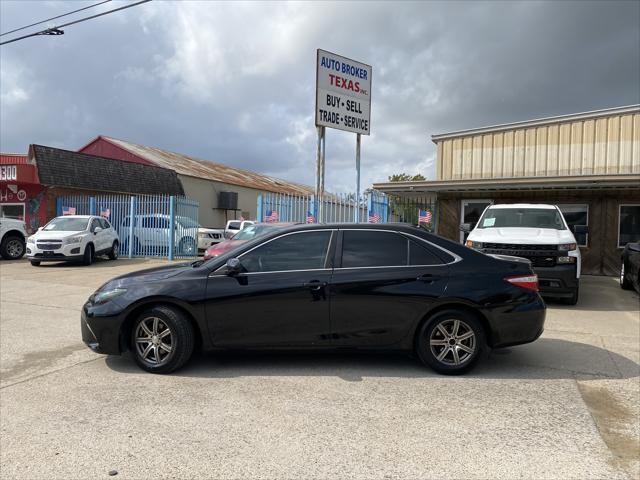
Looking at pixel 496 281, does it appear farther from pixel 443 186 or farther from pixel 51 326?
pixel 443 186

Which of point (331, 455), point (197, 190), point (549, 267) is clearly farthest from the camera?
point (197, 190)

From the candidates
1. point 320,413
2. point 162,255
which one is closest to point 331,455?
point 320,413

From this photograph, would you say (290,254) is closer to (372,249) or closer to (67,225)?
(372,249)

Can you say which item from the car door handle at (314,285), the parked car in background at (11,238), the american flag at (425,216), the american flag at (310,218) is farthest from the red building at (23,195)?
the car door handle at (314,285)

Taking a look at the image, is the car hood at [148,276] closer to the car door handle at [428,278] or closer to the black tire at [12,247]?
the car door handle at [428,278]

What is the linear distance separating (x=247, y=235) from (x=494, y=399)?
8.04m

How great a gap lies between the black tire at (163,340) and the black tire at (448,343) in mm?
2292

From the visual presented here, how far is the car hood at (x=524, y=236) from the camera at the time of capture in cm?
890

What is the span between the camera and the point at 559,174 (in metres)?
17.0

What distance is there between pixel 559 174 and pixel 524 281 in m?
13.7

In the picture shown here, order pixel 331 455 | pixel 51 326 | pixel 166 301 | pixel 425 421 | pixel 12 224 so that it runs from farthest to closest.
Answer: pixel 12 224
pixel 51 326
pixel 166 301
pixel 425 421
pixel 331 455

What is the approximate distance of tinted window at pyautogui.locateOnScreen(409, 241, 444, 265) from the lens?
508cm

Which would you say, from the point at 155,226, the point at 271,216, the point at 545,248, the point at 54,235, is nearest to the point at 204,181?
the point at 155,226

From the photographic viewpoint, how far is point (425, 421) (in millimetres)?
3875
